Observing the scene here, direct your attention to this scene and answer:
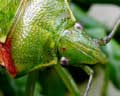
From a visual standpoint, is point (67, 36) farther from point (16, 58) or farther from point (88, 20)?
point (88, 20)

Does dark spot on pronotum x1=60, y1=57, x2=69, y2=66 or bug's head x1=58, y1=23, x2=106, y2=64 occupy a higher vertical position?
bug's head x1=58, y1=23, x2=106, y2=64

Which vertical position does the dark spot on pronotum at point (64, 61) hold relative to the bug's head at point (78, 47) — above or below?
below

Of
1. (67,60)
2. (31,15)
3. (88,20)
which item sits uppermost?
(31,15)

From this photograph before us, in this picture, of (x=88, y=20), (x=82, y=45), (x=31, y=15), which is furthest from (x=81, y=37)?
(x=88, y=20)

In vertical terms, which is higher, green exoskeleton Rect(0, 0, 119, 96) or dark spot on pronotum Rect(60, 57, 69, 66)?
green exoskeleton Rect(0, 0, 119, 96)

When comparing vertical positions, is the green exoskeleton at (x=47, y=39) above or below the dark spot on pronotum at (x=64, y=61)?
above

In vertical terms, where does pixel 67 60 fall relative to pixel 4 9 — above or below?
below
